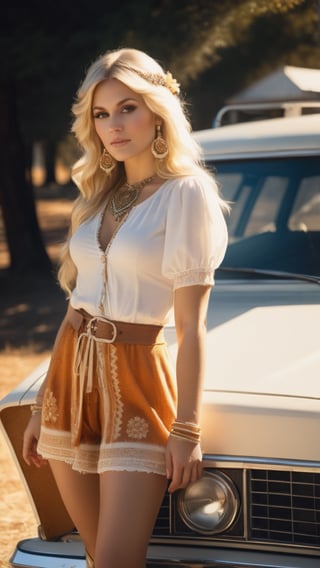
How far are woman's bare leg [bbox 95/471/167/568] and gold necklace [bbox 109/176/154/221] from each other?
0.70 metres

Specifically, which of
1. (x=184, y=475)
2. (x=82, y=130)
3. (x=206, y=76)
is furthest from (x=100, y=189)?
(x=206, y=76)

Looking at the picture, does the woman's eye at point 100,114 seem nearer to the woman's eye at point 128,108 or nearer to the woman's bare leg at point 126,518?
the woman's eye at point 128,108

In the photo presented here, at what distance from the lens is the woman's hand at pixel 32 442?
9.18ft

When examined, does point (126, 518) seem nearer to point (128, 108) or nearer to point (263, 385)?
point (263, 385)

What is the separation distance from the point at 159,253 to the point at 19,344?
6.98 meters

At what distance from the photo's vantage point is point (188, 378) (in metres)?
2.45

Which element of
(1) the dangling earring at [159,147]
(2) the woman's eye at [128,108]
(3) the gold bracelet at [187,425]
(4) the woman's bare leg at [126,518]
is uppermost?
(2) the woman's eye at [128,108]

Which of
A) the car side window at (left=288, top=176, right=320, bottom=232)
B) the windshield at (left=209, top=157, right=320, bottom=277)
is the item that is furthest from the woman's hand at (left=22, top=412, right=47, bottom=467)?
the car side window at (left=288, top=176, right=320, bottom=232)

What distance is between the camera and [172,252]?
2467 mm

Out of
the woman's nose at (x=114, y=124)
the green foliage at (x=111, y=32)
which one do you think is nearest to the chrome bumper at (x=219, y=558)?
the woman's nose at (x=114, y=124)

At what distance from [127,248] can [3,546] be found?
2135 millimetres

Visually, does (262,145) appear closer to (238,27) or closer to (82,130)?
(82,130)

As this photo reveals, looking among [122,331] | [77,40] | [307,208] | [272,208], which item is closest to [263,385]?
[122,331]

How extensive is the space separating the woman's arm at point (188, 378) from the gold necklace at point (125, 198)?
331 mm
